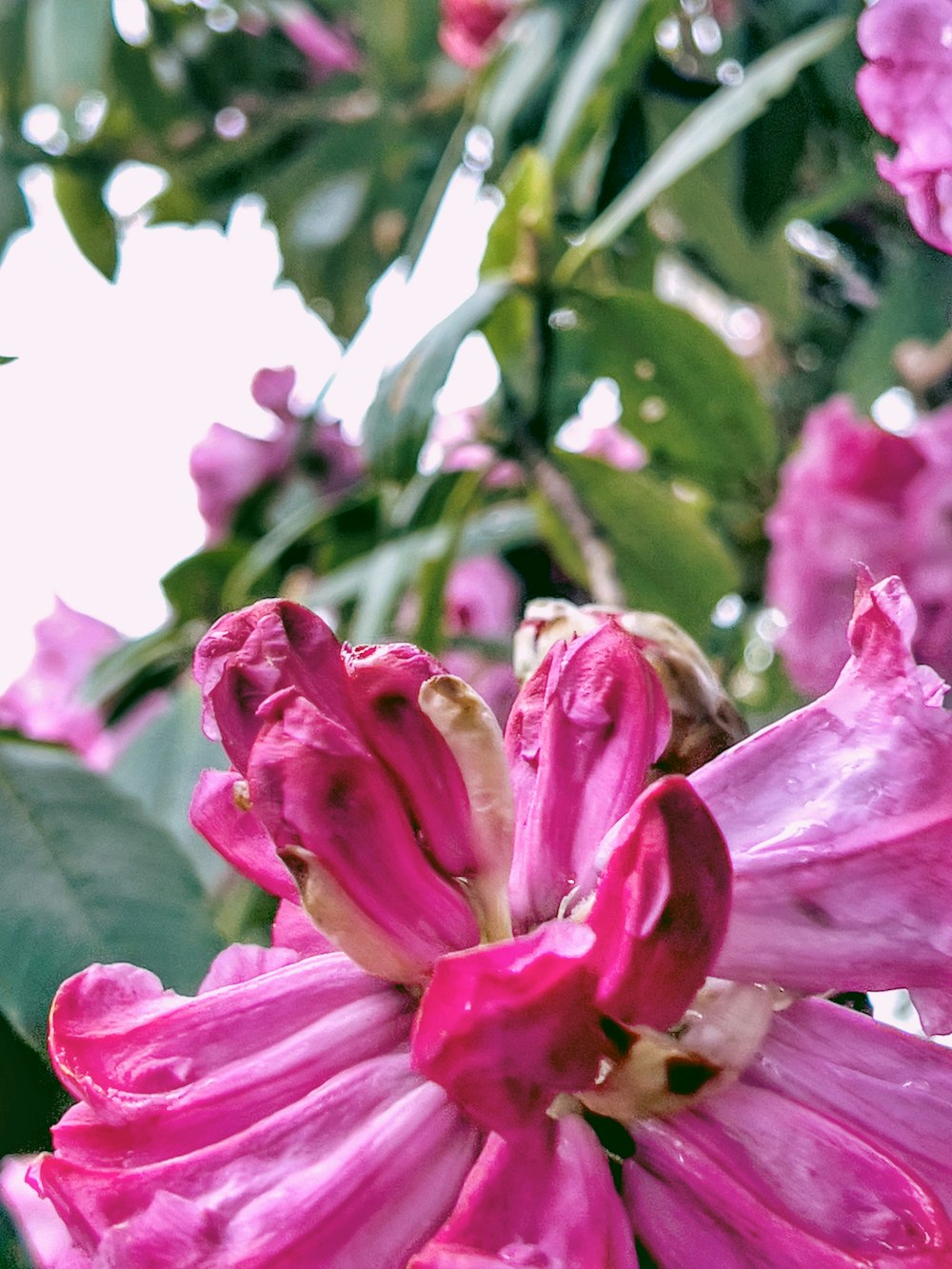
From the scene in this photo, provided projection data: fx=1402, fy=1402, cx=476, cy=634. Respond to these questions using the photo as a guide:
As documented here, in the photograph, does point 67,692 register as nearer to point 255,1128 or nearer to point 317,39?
point 317,39

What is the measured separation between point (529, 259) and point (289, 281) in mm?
323

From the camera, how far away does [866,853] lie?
0.65 ft

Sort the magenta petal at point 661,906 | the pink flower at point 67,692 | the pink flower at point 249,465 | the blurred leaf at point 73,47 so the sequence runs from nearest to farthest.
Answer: the magenta petal at point 661,906 < the blurred leaf at point 73,47 < the pink flower at point 67,692 < the pink flower at point 249,465

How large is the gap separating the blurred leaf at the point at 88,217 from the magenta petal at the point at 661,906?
0.65m

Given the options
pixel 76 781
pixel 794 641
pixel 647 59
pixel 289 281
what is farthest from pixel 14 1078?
pixel 289 281

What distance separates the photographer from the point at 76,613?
92 cm

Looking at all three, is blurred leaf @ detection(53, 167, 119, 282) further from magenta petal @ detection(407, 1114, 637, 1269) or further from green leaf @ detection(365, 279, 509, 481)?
magenta petal @ detection(407, 1114, 637, 1269)

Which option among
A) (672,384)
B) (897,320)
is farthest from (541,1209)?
(897,320)

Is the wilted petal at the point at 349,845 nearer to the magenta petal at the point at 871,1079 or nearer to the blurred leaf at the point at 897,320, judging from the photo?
the magenta petal at the point at 871,1079

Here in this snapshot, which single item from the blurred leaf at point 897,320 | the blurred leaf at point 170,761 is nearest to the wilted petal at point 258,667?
the blurred leaf at point 170,761

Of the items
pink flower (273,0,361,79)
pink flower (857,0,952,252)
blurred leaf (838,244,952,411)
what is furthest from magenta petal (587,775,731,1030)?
pink flower (273,0,361,79)

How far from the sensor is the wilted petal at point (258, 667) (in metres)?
0.20

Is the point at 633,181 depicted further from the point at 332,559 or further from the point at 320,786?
the point at 320,786

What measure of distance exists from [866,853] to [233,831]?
102mm
